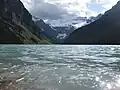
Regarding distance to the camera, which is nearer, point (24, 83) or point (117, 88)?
point (117, 88)

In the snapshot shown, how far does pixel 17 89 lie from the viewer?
19672mm

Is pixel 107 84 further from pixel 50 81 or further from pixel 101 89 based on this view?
pixel 50 81

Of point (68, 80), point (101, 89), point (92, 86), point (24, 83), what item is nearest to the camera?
point (101, 89)

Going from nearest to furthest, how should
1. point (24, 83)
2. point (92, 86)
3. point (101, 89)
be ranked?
point (101, 89) → point (92, 86) → point (24, 83)

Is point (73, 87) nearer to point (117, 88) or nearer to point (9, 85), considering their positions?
point (117, 88)

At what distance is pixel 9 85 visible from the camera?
837 inches

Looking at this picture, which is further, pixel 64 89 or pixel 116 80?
pixel 116 80

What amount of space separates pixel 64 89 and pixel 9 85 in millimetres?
4984

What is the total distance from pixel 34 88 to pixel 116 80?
27.2 feet

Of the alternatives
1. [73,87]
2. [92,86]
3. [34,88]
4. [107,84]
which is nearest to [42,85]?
[34,88]

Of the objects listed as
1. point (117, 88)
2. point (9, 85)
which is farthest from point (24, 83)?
point (117, 88)

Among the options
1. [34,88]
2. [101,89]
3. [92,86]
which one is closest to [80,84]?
[92,86]

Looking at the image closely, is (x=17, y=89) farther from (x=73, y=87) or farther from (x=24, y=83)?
(x=73, y=87)

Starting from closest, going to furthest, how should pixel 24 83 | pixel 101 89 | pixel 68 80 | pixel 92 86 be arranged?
pixel 101 89 < pixel 92 86 < pixel 24 83 < pixel 68 80
